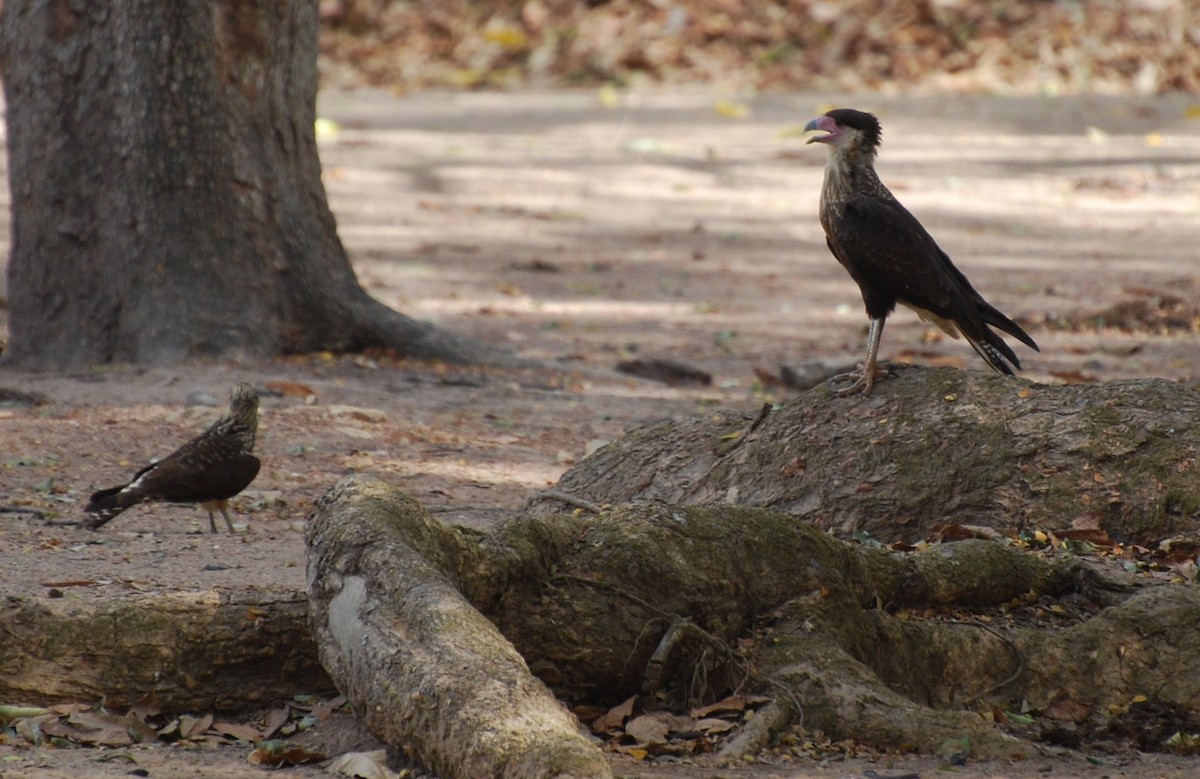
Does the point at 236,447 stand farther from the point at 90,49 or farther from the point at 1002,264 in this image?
the point at 1002,264

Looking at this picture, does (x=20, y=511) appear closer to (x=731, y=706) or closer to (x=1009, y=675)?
(x=731, y=706)

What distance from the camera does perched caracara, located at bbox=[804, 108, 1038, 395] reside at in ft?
18.5

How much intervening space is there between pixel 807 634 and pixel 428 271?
9.04 m

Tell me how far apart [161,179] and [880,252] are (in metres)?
4.19

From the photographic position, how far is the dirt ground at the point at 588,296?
573 centimetres

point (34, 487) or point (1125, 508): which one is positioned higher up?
point (1125, 508)

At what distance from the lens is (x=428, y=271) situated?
12.8 meters

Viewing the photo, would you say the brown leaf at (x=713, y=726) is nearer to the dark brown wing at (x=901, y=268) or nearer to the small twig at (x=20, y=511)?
the dark brown wing at (x=901, y=268)

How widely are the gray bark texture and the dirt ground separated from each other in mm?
1210

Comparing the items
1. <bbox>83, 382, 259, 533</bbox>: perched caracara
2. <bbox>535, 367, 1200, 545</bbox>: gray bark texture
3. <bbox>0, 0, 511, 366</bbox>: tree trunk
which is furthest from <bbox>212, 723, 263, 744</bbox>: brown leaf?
<bbox>0, 0, 511, 366</bbox>: tree trunk

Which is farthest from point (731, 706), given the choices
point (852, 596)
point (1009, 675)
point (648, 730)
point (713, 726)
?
point (1009, 675)

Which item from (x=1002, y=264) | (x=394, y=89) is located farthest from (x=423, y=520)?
(x=394, y=89)

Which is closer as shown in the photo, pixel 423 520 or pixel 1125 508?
pixel 423 520

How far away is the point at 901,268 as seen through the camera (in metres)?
5.65
